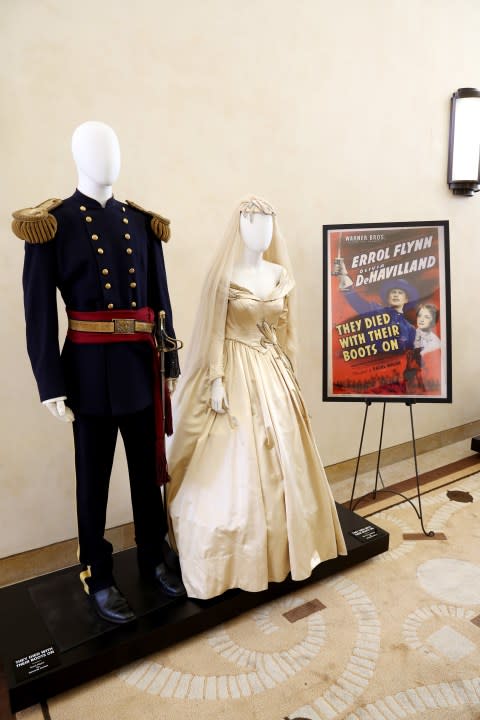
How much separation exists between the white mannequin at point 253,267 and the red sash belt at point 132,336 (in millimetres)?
204

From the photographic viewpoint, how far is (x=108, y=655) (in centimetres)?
158

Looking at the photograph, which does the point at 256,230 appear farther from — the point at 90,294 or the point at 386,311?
the point at 386,311

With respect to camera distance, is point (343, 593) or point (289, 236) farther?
point (289, 236)

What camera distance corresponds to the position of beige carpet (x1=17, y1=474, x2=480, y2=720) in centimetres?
150

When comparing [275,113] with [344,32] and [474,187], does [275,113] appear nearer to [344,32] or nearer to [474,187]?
[344,32]

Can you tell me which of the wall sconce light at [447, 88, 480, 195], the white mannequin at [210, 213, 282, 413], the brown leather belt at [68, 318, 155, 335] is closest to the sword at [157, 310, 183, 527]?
the brown leather belt at [68, 318, 155, 335]

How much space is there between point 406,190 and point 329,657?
2587mm

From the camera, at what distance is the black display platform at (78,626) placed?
151 cm

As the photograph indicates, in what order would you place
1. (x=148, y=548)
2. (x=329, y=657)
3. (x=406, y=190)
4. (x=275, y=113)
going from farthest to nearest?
(x=406, y=190) < (x=275, y=113) < (x=148, y=548) < (x=329, y=657)

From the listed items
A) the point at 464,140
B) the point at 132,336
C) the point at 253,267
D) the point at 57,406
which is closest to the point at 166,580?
the point at 57,406

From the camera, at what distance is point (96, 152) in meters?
1.42

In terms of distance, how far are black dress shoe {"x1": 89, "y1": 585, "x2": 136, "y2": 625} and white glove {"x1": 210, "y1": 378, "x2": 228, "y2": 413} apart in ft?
2.34

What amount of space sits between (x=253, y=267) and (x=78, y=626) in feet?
4.58

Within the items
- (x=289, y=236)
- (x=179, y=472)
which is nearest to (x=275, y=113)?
(x=289, y=236)
